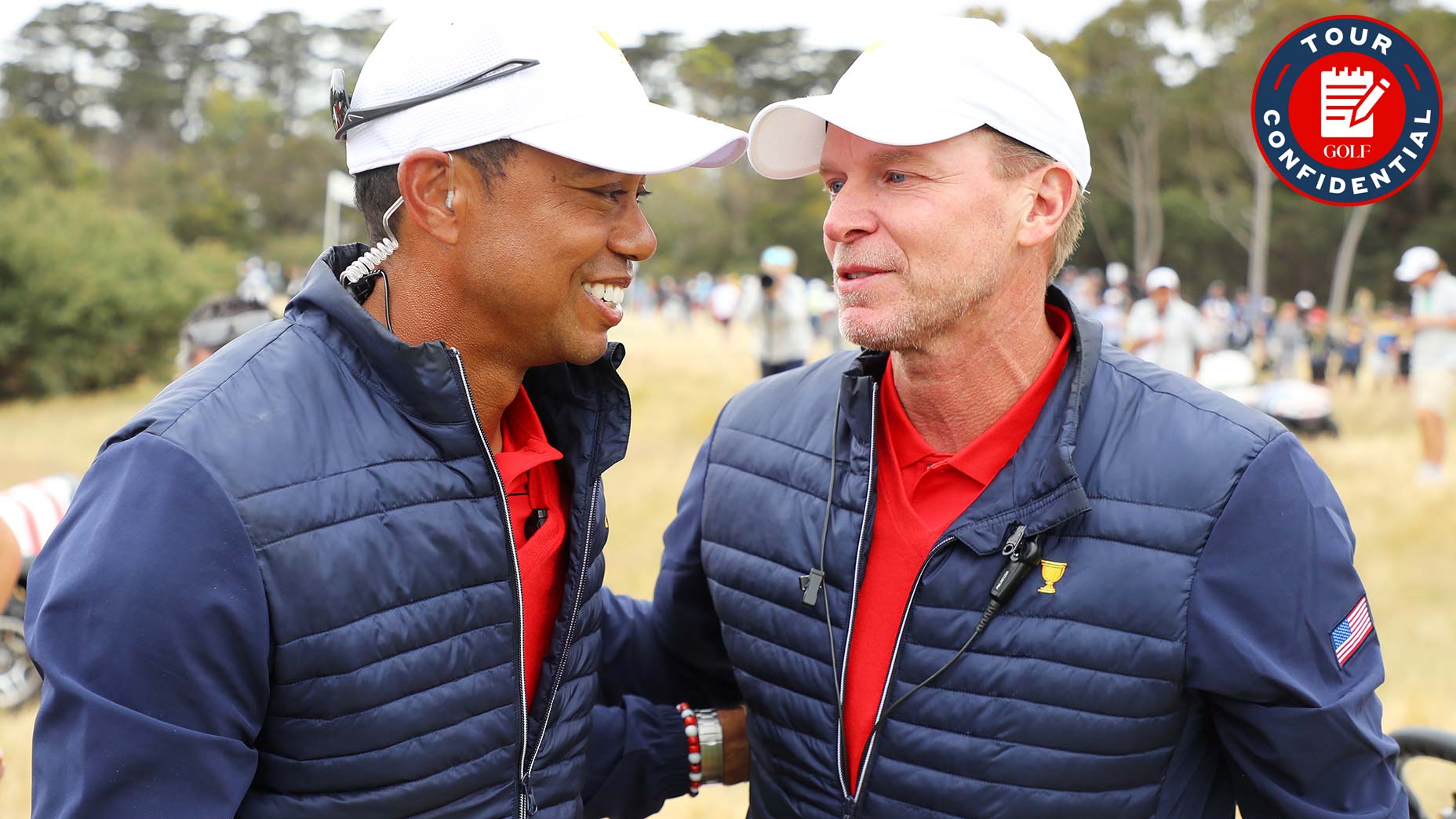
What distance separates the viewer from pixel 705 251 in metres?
55.5

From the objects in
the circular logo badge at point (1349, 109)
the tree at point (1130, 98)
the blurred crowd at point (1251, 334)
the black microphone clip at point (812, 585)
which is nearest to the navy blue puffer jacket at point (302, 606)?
the black microphone clip at point (812, 585)

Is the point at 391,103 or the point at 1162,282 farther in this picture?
the point at 1162,282

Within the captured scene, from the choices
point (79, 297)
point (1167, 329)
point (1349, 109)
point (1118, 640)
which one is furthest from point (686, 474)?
point (79, 297)

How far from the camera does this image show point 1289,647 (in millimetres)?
2086

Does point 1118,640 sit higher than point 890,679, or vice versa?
point 1118,640

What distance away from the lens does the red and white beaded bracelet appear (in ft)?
9.09

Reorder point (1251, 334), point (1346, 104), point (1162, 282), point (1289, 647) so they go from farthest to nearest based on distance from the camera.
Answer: point (1251, 334) < point (1162, 282) < point (1346, 104) < point (1289, 647)

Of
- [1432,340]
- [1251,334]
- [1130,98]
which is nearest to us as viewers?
[1432,340]

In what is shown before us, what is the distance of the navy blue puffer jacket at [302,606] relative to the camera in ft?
5.50

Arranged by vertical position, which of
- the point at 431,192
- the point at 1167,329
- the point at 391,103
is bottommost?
the point at 1167,329

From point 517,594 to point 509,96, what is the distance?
34.1 inches

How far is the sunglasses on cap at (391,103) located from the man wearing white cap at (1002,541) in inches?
23.1

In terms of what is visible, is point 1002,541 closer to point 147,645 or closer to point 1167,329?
point 147,645

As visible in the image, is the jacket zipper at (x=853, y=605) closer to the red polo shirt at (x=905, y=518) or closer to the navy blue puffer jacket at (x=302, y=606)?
the red polo shirt at (x=905, y=518)
